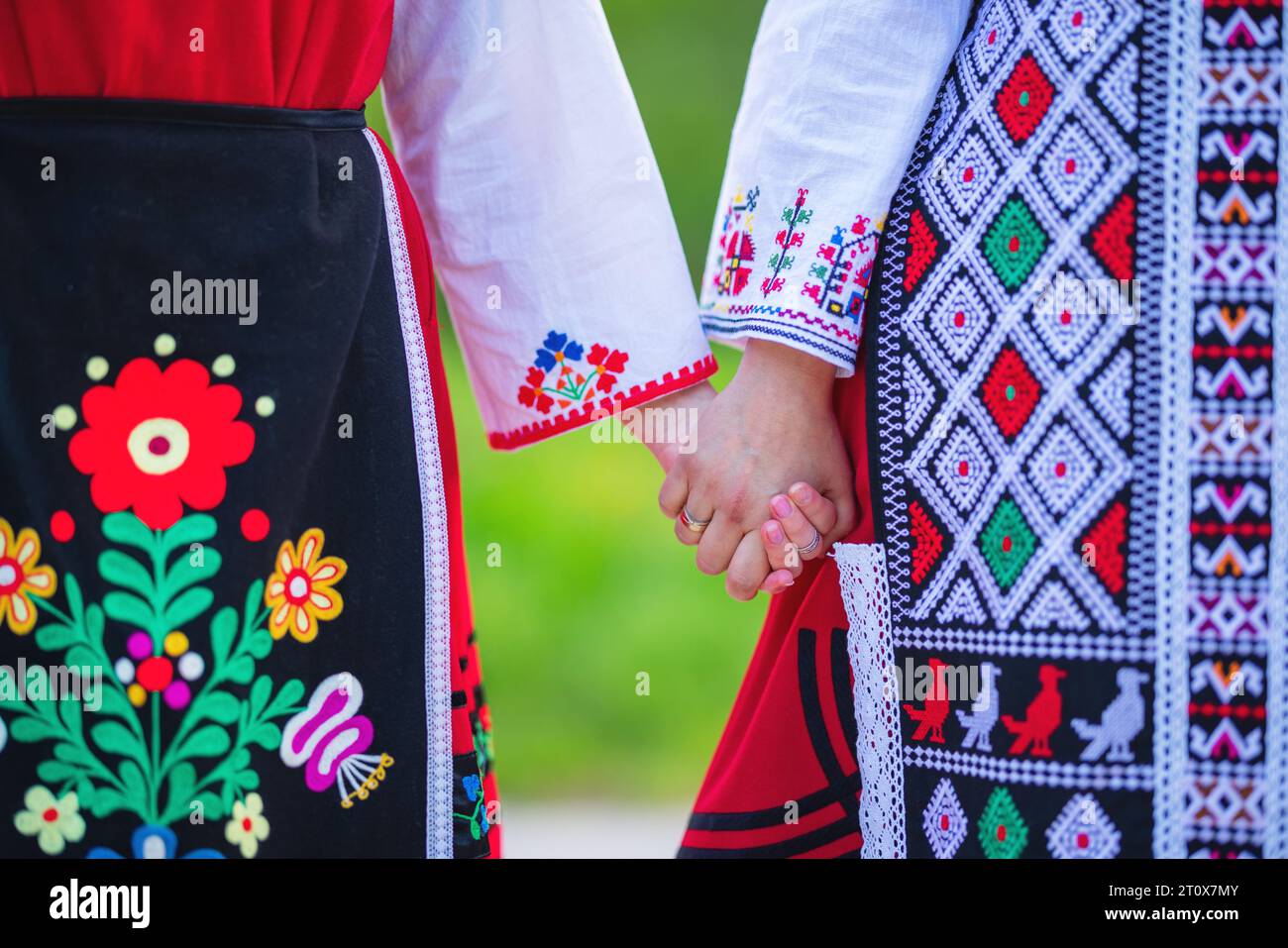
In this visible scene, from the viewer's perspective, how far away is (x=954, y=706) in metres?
1.10

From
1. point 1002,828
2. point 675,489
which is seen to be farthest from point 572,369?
point 1002,828

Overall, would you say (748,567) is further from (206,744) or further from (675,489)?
(206,744)

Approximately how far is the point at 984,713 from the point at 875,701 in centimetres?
12

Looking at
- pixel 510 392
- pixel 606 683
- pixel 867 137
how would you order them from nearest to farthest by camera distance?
1. pixel 867 137
2. pixel 510 392
3. pixel 606 683

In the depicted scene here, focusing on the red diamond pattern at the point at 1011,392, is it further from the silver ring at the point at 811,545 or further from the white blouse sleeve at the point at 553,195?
the white blouse sleeve at the point at 553,195

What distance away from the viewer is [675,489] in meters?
1.37

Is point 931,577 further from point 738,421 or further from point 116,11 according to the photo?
point 116,11

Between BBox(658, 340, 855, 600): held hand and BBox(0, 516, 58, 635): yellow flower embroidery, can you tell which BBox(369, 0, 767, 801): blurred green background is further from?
BBox(0, 516, 58, 635): yellow flower embroidery

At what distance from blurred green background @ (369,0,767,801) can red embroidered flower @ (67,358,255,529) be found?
7.39 feet

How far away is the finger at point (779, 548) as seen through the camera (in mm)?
1289

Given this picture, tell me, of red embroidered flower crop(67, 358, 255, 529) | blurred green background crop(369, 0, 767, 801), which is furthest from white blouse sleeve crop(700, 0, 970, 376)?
blurred green background crop(369, 0, 767, 801)

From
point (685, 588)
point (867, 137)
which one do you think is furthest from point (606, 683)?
point (867, 137)
